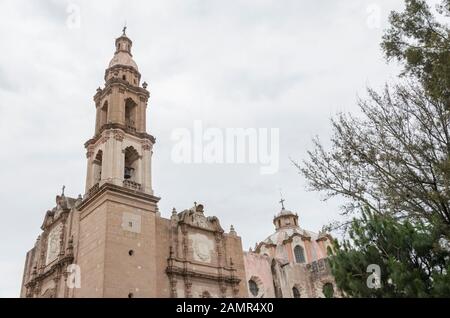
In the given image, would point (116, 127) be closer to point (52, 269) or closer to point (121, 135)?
point (121, 135)

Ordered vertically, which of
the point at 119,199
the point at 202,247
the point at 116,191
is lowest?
the point at 202,247

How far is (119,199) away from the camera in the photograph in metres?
22.3

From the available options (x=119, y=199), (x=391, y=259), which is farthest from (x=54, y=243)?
(x=391, y=259)

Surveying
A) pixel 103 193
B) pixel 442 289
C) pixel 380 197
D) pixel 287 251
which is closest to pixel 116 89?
pixel 103 193

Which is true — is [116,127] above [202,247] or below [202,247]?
above

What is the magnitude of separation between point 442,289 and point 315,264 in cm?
2381

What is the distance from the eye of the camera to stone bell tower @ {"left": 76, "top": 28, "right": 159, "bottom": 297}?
20203 mm

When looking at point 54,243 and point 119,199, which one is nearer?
point 119,199

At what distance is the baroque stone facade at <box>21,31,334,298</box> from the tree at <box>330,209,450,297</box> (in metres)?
11.0

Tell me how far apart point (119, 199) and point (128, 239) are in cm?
227

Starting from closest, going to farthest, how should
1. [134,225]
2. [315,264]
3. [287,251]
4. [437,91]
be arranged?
[437,91], [134,225], [315,264], [287,251]

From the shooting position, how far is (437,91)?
37.7 ft

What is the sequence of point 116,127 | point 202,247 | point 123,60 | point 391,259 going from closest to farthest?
point 391,259 → point 202,247 → point 116,127 → point 123,60
